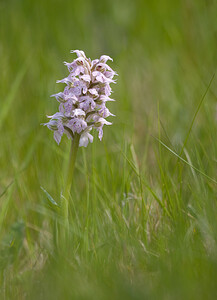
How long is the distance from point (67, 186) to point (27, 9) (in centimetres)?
398

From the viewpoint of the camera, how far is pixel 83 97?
1.97m

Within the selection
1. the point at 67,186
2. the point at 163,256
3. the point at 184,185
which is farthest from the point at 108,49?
the point at 163,256

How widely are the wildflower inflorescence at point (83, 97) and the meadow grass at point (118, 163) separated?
230 millimetres

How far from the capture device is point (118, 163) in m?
2.84

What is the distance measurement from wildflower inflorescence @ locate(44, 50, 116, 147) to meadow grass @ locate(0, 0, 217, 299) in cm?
23

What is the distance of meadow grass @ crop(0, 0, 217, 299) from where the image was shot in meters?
1.63

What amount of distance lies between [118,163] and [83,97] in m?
0.93

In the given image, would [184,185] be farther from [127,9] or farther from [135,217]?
[127,9]

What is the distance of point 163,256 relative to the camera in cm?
168

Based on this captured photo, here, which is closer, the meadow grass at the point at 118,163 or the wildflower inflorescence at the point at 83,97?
the meadow grass at the point at 118,163

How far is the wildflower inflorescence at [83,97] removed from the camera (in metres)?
1.96

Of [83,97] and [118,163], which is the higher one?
[83,97]

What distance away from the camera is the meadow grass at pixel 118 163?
1633 millimetres

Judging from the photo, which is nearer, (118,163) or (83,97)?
(83,97)
